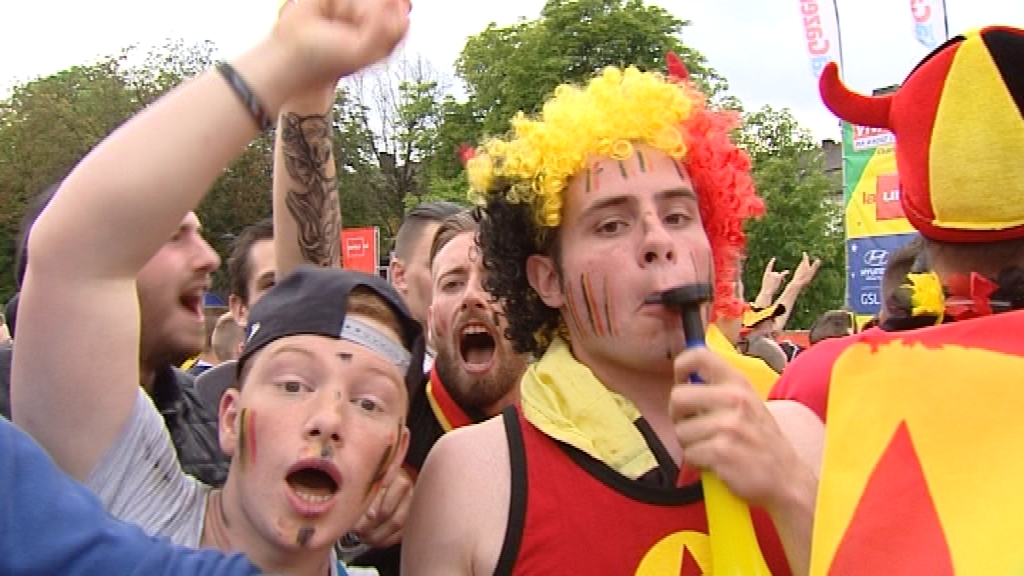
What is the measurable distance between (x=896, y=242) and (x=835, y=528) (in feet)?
25.2

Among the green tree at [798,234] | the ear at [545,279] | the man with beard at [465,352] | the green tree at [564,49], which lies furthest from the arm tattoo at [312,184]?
the green tree at [798,234]

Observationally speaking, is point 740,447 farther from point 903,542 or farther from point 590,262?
point 590,262

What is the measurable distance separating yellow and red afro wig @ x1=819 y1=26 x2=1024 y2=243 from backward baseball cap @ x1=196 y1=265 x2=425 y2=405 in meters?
0.92

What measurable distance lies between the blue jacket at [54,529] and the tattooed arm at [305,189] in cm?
106

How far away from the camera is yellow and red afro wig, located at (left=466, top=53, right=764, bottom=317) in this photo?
202 centimetres

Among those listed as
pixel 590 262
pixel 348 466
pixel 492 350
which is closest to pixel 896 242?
pixel 492 350

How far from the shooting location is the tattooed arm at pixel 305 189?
7.03 feet

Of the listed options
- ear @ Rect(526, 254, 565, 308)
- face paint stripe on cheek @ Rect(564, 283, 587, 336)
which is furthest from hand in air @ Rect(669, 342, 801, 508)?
ear @ Rect(526, 254, 565, 308)

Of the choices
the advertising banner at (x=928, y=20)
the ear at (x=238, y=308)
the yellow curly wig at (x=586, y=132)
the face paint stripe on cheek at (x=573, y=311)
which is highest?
the advertising banner at (x=928, y=20)

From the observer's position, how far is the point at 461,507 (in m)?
1.75

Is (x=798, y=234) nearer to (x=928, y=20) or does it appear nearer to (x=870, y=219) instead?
(x=928, y=20)

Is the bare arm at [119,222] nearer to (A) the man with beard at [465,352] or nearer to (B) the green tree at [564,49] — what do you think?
(A) the man with beard at [465,352]

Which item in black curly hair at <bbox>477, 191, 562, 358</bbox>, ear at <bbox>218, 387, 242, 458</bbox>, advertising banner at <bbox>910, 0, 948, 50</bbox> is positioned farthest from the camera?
advertising banner at <bbox>910, 0, 948, 50</bbox>

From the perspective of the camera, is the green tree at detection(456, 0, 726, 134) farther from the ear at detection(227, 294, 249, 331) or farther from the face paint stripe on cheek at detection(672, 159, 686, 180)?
the face paint stripe on cheek at detection(672, 159, 686, 180)
